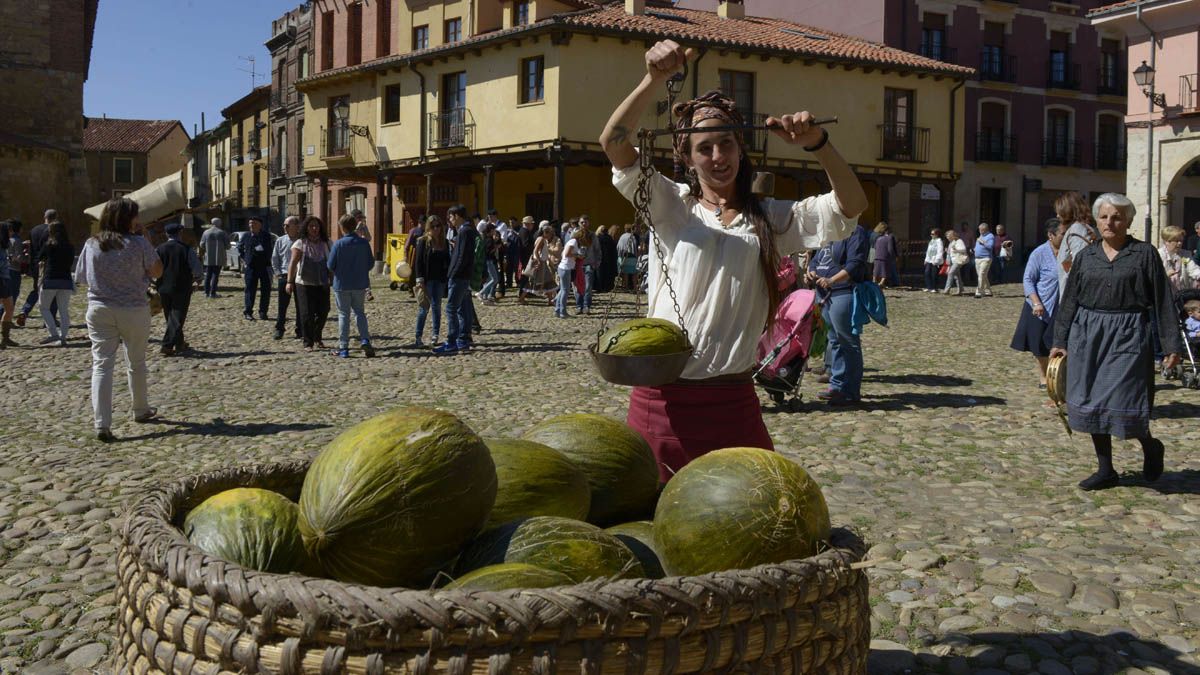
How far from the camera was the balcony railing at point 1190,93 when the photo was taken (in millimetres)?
26531

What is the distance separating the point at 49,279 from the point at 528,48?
56.1 ft

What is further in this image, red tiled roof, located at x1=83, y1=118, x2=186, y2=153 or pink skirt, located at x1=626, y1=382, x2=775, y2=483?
red tiled roof, located at x1=83, y1=118, x2=186, y2=153

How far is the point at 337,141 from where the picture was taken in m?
37.1

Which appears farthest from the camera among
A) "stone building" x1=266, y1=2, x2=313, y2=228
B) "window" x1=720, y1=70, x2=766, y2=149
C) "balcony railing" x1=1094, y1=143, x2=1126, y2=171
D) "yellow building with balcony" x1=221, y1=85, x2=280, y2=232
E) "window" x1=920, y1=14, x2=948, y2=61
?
"yellow building with balcony" x1=221, y1=85, x2=280, y2=232

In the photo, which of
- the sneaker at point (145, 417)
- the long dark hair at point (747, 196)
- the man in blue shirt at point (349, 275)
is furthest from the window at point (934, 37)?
the long dark hair at point (747, 196)

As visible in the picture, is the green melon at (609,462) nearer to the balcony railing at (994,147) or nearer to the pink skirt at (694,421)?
the pink skirt at (694,421)

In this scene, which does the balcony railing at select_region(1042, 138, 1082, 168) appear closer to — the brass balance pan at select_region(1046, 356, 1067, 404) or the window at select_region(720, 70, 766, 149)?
the window at select_region(720, 70, 766, 149)

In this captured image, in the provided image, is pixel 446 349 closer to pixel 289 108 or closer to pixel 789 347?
pixel 789 347

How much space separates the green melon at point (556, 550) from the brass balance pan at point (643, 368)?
919 mm

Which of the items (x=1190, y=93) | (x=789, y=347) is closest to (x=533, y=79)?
(x=1190, y=93)

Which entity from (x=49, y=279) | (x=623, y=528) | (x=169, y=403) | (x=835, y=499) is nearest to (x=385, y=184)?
(x=49, y=279)

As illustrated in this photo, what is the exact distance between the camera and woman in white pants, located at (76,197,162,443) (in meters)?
8.01

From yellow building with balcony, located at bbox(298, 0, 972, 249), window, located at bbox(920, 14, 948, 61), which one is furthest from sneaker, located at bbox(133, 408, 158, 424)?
window, located at bbox(920, 14, 948, 61)

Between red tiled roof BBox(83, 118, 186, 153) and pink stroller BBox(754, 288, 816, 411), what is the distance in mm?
74601
